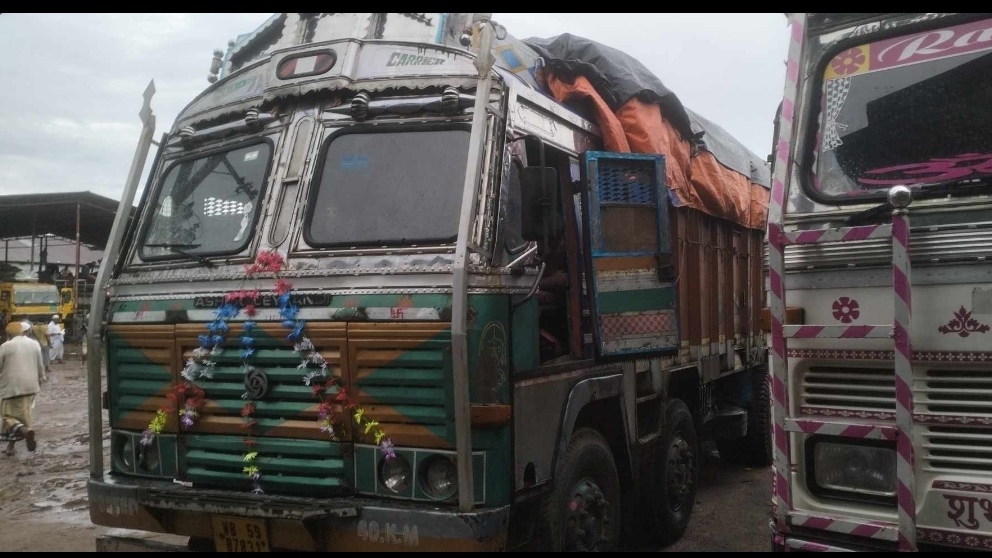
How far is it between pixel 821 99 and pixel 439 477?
251cm

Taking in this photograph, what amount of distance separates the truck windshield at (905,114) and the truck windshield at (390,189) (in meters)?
1.72

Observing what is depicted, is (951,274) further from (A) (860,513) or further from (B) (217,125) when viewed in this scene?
(B) (217,125)

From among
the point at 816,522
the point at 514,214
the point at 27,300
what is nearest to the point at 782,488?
the point at 816,522

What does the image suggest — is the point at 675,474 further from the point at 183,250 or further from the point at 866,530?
the point at 183,250

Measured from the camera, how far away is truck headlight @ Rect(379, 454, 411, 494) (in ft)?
11.8

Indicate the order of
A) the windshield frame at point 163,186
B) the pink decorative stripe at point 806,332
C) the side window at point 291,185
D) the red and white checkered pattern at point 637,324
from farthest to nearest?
the red and white checkered pattern at point 637,324
the windshield frame at point 163,186
the side window at point 291,185
the pink decorative stripe at point 806,332

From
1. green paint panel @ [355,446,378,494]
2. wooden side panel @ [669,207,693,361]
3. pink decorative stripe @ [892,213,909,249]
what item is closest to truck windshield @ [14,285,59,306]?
wooden side panel @ [669,207,693,361]

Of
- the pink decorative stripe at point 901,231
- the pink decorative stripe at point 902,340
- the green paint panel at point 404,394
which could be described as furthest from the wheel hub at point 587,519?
the pink decorative stripe at point 901,231

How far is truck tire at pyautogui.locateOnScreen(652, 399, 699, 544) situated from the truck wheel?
838 mm

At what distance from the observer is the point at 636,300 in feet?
16.3

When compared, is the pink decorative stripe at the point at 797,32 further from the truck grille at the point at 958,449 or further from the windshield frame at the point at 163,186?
the windshield frame at the point at 163,186

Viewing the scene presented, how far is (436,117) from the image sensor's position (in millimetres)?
4055

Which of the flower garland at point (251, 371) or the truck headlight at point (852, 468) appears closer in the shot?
the truck headlight at point (852, 468)

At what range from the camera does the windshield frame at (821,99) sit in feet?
11.4
